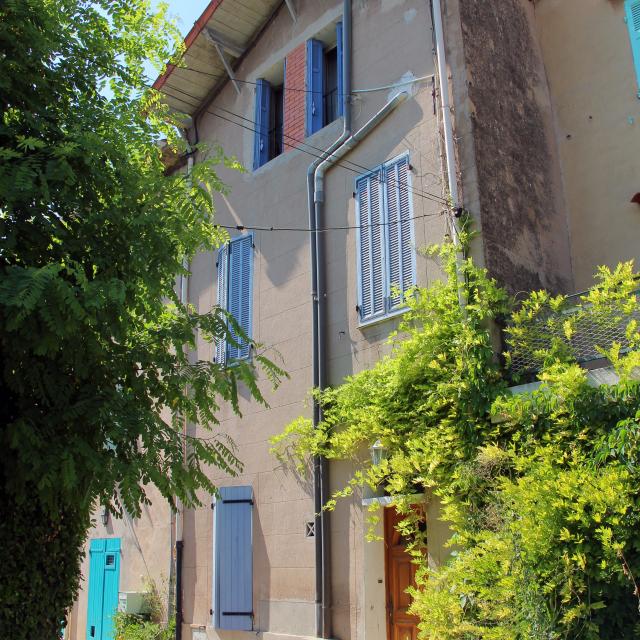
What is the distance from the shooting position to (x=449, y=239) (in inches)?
317

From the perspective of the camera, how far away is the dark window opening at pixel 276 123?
11.2m

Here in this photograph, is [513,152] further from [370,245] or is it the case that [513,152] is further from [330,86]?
[330,86]

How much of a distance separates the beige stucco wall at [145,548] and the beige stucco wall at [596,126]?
652cm

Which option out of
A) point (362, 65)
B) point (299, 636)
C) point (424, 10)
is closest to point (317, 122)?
point (362, 65)

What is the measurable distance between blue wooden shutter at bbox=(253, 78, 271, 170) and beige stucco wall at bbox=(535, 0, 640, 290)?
12.4 feet

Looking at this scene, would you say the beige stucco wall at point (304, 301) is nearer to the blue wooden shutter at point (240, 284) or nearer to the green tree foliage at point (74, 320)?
the blue wooden shutter at point (240, 284)

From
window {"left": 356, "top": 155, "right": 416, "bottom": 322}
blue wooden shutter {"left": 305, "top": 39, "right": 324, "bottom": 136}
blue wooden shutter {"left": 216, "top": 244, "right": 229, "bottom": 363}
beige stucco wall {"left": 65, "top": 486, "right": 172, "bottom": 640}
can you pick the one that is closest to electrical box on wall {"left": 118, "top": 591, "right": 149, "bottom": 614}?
beige stucco wall {"left": 65, "top": 486, "right": 172, "bottom": 640}

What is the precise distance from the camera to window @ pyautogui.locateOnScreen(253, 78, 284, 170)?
36.4 ft

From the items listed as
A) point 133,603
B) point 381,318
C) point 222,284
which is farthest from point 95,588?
point 381,318

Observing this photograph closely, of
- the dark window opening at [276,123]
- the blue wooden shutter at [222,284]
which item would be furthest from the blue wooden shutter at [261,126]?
the blue wooden shutter at [222,284]

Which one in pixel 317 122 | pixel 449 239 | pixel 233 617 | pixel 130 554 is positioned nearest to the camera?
pixel 449 239

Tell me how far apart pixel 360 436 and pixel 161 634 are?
15.0ft

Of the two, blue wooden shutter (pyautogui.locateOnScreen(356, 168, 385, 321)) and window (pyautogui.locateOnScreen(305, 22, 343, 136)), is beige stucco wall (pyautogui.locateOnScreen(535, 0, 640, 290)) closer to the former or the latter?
blue wooden shutter (pyautogui.locateOnScreen(356, 168, 385, 321))

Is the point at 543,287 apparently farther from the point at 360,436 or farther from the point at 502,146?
the point at 360,436
